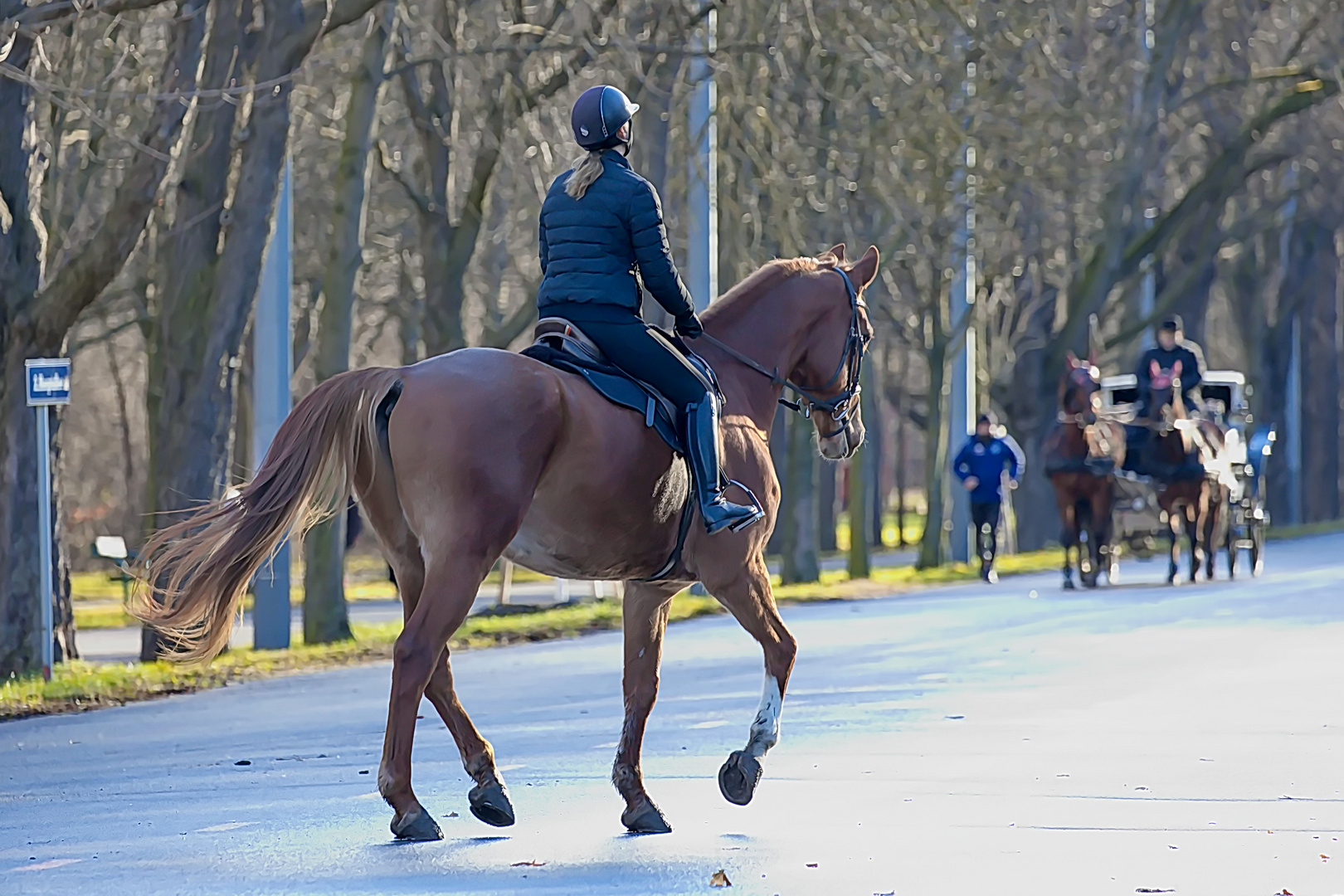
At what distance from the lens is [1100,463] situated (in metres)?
25.6

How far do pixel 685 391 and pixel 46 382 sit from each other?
7.45 m

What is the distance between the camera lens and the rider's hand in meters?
9.49

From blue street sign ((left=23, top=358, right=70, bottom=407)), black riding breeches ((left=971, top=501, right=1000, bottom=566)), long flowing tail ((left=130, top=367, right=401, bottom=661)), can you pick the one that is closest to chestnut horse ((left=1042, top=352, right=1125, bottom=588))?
black riding breeches ((left=971, top=501, right=1000, bottom=566))

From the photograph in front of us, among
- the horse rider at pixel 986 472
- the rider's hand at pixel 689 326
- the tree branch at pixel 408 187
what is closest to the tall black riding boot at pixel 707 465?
the rider's hand at pixel 689 326

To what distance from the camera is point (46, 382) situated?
607 inches

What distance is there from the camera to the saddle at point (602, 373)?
9.02 metres

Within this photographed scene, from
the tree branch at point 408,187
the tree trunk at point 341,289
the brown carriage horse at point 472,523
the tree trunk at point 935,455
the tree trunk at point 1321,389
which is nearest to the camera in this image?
the brown carriage horse at point 472,523

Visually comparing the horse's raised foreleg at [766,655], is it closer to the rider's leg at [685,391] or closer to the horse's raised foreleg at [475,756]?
the rider's leg at [685,391]

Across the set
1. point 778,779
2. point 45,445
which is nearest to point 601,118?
point 778,779

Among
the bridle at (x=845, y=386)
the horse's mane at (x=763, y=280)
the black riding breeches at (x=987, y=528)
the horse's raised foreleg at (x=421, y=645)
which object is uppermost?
the horse's mane at (x=763, y=280)

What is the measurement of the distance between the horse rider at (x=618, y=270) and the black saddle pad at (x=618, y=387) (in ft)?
0.19

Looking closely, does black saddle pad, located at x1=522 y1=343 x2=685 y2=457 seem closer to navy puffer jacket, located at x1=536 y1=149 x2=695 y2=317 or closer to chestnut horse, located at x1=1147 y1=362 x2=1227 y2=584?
navy puffer jacket, located at x1=536 y1=149 x2=695 y2=317

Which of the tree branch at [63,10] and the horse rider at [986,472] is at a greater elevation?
the tree branch at [63,10]

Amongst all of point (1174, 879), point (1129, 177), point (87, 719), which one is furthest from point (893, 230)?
point (1174, 879)
